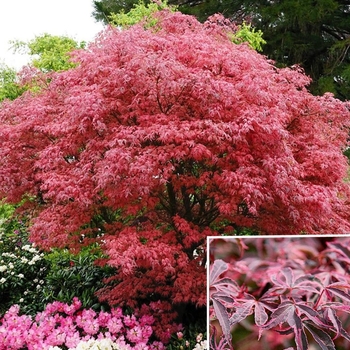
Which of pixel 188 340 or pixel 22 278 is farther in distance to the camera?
pixel 22 278

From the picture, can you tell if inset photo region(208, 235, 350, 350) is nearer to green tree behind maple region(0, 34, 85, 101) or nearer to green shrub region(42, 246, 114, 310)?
green shrub region(42, 246, 114, 310)

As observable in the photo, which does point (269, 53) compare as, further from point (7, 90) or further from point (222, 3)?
point (7, 90)

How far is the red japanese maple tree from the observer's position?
407 cm

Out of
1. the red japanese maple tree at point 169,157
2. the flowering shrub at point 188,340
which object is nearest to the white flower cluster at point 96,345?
the red japanese maple tree at point 169,157

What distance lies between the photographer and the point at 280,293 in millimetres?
2041

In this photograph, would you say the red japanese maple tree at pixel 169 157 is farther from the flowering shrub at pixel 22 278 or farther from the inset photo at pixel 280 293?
the inset photo at pixel 280 293

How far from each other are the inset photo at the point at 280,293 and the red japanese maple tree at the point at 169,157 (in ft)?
5.67

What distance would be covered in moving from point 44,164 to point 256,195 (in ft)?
5.90

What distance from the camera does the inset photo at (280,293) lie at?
2.00 metres

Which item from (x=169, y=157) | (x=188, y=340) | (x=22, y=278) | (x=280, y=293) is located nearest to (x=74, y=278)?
(x=22, y=278)

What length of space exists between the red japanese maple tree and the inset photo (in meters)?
1.73

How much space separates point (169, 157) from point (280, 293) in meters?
2.13

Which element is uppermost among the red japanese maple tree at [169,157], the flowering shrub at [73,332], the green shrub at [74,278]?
the red japanese maple tree at [169,157]

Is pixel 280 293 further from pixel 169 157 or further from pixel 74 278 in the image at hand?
pixel 74 278
